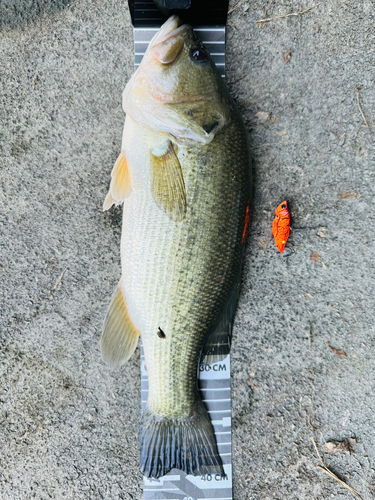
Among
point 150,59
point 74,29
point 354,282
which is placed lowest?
point 354,282

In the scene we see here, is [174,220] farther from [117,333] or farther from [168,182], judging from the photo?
[117,333]

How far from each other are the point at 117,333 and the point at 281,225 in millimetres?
1024

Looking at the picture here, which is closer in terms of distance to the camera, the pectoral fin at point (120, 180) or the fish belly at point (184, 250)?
the fish belly at point (184, 250)

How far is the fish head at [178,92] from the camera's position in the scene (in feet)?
4.46

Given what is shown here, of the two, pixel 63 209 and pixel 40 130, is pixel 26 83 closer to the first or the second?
pixel 40 130

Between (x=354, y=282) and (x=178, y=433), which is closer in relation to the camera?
(x=178, y=433)

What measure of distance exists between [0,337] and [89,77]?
5.00ft

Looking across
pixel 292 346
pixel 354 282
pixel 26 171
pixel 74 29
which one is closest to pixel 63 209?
pixel 26 171

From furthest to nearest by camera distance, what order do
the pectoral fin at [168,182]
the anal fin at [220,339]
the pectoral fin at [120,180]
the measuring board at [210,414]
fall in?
the measuring board at [210,414], the anal fin at [220,339], the pectoral fin at [120,180], the pectoral fin at [168,182]

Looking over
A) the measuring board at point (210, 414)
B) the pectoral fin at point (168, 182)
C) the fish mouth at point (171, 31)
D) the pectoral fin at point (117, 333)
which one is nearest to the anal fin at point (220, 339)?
the measuring board at point (210, 414)

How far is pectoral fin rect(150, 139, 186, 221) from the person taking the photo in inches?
53.4

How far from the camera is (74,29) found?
178 cm

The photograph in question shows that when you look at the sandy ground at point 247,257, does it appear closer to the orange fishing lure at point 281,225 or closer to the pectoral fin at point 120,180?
the orange fishing lure at point 281,225

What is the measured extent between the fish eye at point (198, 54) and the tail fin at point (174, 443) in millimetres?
1603
